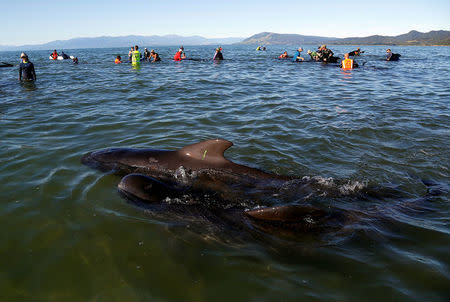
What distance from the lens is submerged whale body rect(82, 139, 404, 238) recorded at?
4.21m

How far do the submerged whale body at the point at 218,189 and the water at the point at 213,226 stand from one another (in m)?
0.27

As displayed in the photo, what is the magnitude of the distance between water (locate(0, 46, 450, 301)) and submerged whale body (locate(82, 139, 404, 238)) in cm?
27

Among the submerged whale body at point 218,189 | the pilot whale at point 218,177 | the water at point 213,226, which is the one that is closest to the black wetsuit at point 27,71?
the water at point 213,226

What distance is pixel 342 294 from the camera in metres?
3.21

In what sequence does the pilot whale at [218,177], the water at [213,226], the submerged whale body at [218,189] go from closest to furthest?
the water at [213,226] < the submerged whale body at [218,189] < the pilot whale at [218,177]

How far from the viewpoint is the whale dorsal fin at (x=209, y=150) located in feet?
18.7

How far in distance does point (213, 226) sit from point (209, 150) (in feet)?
6.10

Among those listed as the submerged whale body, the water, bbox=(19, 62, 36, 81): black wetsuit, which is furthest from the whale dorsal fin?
bbox=(19, 62, 36, 81): black wetsuit

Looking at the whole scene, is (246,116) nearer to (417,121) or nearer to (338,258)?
(417,121)

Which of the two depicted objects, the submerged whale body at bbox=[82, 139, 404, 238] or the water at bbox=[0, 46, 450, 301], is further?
the submerged whale body at bbox=[82, 139, 404, 238]

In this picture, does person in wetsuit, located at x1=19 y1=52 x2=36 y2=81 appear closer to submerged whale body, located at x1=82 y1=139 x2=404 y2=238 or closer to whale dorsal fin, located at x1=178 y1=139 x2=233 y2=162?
submerged whale body, located at x1=82 y1=139 x2=404 y2=238

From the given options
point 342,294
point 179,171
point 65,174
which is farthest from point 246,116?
point 342,294

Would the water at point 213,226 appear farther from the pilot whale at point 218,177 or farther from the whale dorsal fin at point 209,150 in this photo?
the whale dorsal fin at point 209,150

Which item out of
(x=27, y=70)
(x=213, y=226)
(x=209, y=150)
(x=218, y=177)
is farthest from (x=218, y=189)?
(x=27, y=70)
